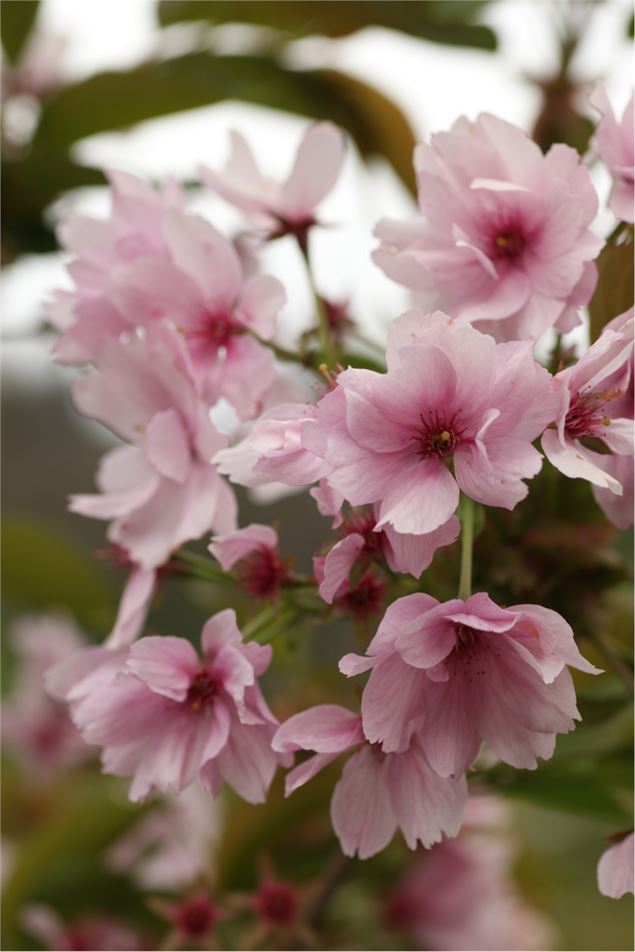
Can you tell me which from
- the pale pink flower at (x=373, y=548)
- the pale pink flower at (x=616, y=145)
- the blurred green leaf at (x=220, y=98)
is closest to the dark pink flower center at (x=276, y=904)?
the pale pink flower at (x=373, y=548)

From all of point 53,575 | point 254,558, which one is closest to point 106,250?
point 254,558

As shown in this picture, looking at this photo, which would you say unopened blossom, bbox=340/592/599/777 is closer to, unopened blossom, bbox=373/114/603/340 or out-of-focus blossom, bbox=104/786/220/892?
unopened blossom, bbox=373/114/603/340

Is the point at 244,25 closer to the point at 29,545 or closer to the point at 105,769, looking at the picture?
the point at 29,545

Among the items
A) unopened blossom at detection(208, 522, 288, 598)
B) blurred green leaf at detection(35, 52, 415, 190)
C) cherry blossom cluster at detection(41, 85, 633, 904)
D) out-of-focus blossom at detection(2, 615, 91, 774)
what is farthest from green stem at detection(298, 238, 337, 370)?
out-of-focus blossom at detection(2, 615, 91, 774)

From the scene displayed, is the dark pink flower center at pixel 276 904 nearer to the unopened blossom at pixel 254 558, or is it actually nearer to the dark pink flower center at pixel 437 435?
the unopened blossom at pixel 254 558

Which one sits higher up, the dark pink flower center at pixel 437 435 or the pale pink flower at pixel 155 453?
the dark pink flower center at pixel 437 435

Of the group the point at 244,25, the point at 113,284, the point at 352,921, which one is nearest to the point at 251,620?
the point at 113,284
